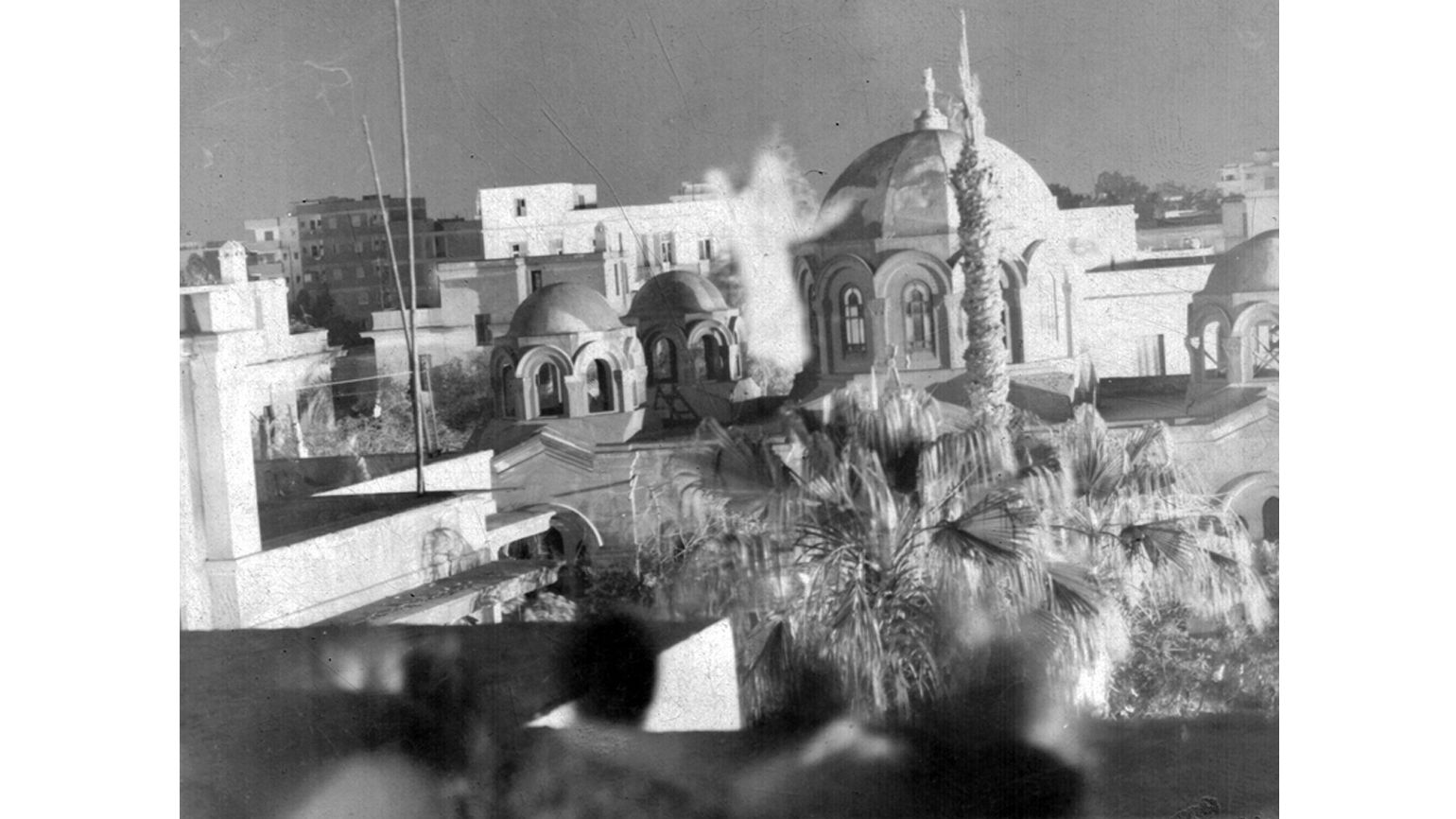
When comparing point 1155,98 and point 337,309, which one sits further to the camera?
point 337,309

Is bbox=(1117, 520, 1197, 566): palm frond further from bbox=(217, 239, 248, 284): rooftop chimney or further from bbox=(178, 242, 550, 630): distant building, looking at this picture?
bbox=(217, 239, 248, 284): rooftop chimney

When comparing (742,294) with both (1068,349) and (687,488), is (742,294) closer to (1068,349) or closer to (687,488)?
(687,488)

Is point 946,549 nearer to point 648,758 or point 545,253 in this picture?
point 648,758

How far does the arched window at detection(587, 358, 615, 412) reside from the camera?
5.57 metres

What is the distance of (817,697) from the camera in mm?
5406

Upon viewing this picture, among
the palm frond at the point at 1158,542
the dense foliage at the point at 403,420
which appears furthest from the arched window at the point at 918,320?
the dense foliage at the point at 403,420

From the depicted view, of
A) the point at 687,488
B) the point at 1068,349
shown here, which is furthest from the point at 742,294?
the point at 1068,349

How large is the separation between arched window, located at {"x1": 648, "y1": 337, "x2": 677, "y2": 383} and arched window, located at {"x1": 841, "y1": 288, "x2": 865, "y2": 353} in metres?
0.58

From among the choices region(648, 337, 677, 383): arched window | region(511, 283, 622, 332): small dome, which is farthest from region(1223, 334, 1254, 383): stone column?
region(511, 283, 622, 332): small dome

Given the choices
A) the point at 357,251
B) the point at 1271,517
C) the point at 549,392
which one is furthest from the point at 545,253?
the point at 1271,517

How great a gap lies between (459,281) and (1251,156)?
2.66 metres

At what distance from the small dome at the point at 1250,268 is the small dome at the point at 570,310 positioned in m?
1.99

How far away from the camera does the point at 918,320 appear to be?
5453mm

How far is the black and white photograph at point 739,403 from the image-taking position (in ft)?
17.4
